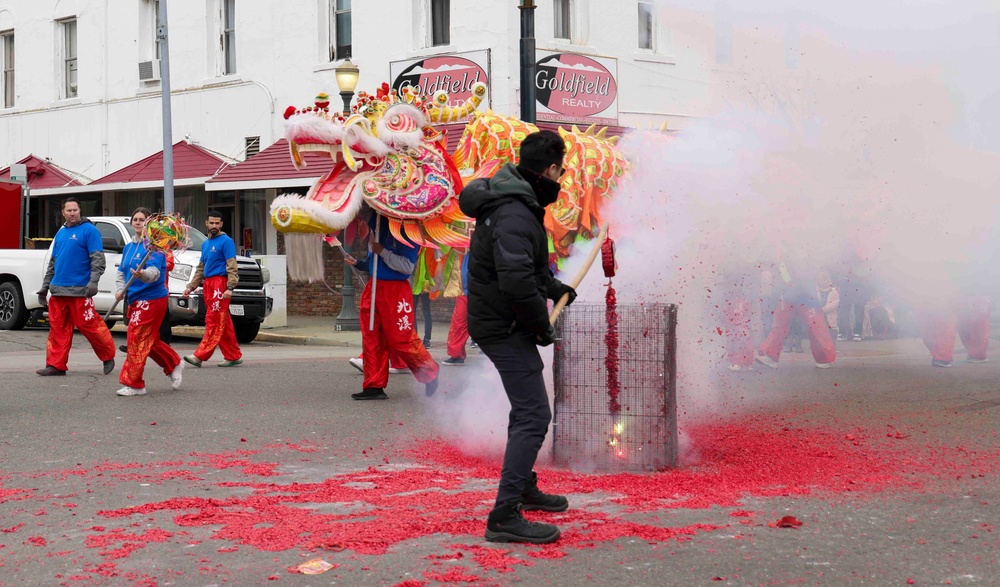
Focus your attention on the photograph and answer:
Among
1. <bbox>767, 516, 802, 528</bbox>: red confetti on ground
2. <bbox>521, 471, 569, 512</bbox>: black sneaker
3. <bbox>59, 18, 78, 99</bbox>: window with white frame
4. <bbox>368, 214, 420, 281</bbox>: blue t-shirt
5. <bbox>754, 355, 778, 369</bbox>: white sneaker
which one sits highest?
<bbox>59, 18, 78, 99</bbox>: window with white frame

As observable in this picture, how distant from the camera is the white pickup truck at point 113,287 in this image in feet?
59.0

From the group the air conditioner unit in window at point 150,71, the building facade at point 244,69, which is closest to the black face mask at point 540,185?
the building facade at point 244,69

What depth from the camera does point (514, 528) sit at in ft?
17.3

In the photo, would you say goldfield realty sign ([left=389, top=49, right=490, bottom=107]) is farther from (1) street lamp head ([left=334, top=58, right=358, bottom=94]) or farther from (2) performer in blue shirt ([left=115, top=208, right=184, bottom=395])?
(2) performer in blue shirt ([left=115, top=208, right=184, bottom=395])

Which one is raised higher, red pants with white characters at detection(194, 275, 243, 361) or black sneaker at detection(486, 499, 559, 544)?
red pants with white characters at detection(194, 275, 243, 361)

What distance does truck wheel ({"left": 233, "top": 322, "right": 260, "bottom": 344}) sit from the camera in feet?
63.2

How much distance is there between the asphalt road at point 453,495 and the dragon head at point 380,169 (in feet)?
5.17

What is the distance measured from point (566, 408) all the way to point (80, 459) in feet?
10.2

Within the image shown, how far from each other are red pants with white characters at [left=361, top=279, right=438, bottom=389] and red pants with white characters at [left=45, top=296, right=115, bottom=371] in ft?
11.4

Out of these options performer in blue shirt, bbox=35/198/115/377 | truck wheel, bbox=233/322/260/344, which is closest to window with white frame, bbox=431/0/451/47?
truck wheel, bbox=233/322/260/344

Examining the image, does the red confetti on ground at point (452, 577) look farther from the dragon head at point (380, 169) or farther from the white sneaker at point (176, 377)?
the white sneaker at point (176, 377)

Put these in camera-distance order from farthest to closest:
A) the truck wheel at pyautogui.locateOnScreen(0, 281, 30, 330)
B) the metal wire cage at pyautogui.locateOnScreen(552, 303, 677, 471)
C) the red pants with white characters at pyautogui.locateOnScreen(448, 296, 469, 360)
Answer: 1. the truck wheel at pyautogui.locateOnScreen(0, 281, 30, 330)
2. the red pants with white characters at pyautogui.locateOnScreen(448, 296, 469, 360)
3. the metal wire cage at pyautogui.locateOnScreen(552, 303, 677, 471)

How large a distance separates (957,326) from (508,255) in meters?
10.3

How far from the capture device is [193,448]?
8.19 metres
